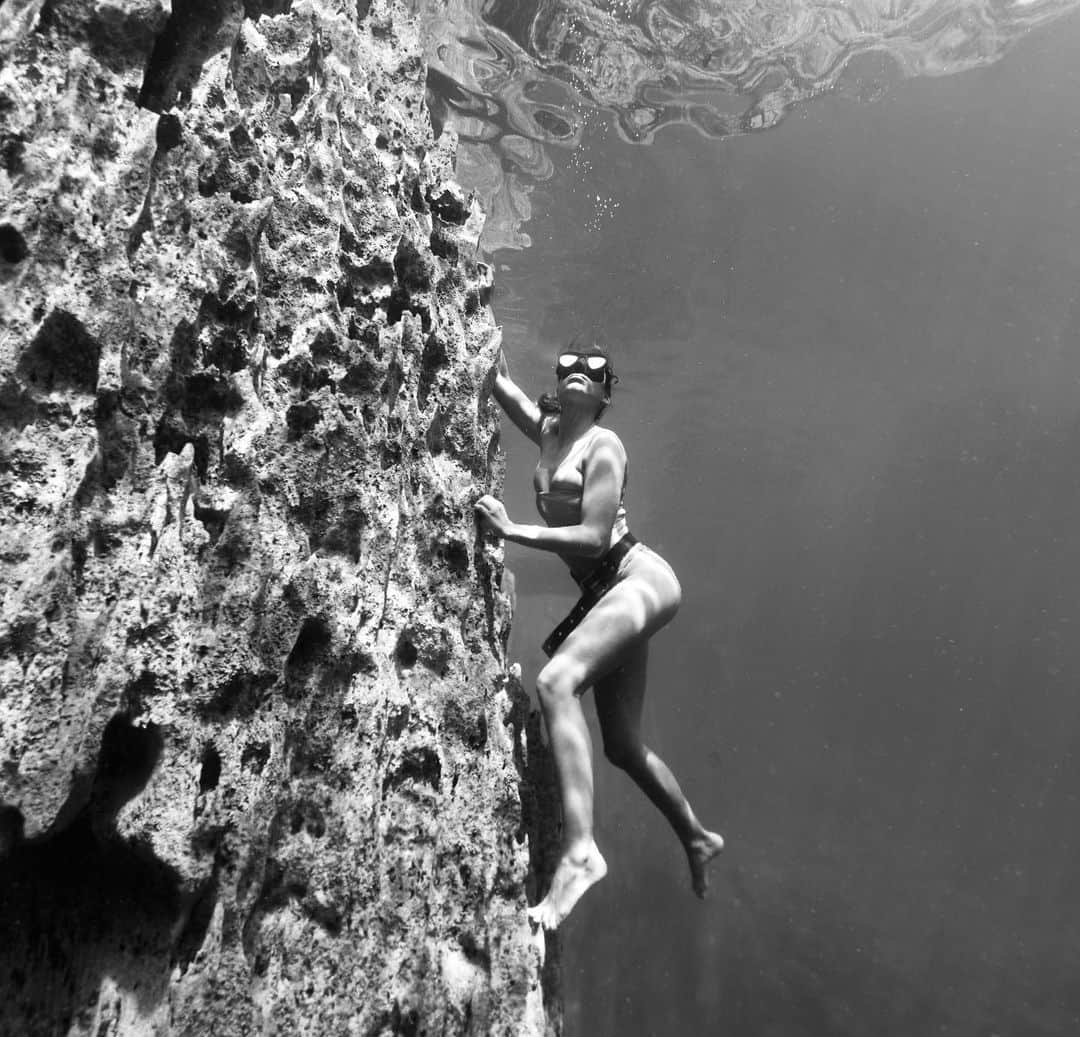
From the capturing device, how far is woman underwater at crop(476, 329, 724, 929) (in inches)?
116

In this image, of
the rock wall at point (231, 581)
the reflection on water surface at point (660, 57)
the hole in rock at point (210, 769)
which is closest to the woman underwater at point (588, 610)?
the rock wall at point (231, 581)

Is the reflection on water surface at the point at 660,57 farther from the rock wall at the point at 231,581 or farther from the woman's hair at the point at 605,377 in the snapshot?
the rock wall at the point at 231,581

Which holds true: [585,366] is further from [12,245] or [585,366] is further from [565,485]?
[12,245]

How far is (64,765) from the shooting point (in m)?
1.67

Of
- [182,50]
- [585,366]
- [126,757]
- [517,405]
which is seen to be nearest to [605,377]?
[585,366]

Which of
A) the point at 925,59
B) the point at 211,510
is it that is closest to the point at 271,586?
the point at 211,510

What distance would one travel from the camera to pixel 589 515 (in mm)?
3391

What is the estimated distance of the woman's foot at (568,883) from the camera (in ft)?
8.92

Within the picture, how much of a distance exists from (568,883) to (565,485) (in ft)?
5.82

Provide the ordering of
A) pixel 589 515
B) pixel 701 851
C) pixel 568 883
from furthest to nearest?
1. pixel 701 851
2. pixel 589 515
3. pixel 568 883

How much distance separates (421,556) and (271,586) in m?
0.78

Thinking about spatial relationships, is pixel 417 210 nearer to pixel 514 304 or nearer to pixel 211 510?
pixel 211 510

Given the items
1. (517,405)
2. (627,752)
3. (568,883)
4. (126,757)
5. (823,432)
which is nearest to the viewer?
(126,757)

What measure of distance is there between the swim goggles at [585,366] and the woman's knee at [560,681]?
158 centimetres
